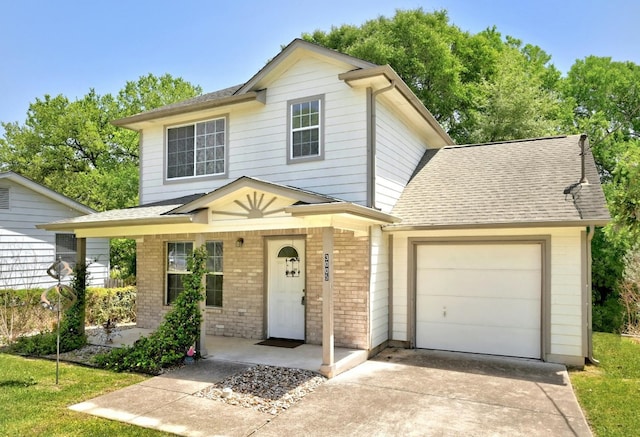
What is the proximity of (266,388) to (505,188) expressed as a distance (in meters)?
6.45

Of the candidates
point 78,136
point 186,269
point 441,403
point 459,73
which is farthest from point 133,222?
point 78,136

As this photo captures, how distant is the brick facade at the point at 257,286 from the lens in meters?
8.57

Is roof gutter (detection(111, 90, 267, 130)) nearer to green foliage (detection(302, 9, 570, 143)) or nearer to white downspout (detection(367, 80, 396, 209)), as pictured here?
white downspout (detection(367, 80, 396, 209))

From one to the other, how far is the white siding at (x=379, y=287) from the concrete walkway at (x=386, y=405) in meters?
1.08

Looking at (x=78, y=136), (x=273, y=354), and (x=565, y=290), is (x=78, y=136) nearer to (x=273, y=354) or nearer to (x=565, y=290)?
(x=273, y=354)

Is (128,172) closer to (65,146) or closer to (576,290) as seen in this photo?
(65,146)

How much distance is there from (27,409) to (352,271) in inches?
219

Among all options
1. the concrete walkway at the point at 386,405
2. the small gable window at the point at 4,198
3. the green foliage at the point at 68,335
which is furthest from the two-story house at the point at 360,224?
the small gable window at the point at 4,198

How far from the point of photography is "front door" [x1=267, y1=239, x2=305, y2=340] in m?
9.57

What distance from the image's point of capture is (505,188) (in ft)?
30.9

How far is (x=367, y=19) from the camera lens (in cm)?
2475

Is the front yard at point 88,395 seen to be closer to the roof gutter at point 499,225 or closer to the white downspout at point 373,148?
the roof gutter at point 499,225

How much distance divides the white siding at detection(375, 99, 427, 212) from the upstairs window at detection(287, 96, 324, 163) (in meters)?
1.23

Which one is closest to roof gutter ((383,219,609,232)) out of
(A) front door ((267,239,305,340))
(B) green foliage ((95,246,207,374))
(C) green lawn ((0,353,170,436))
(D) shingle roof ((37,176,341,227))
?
(D) shingle roof ((37,176,341,227))
